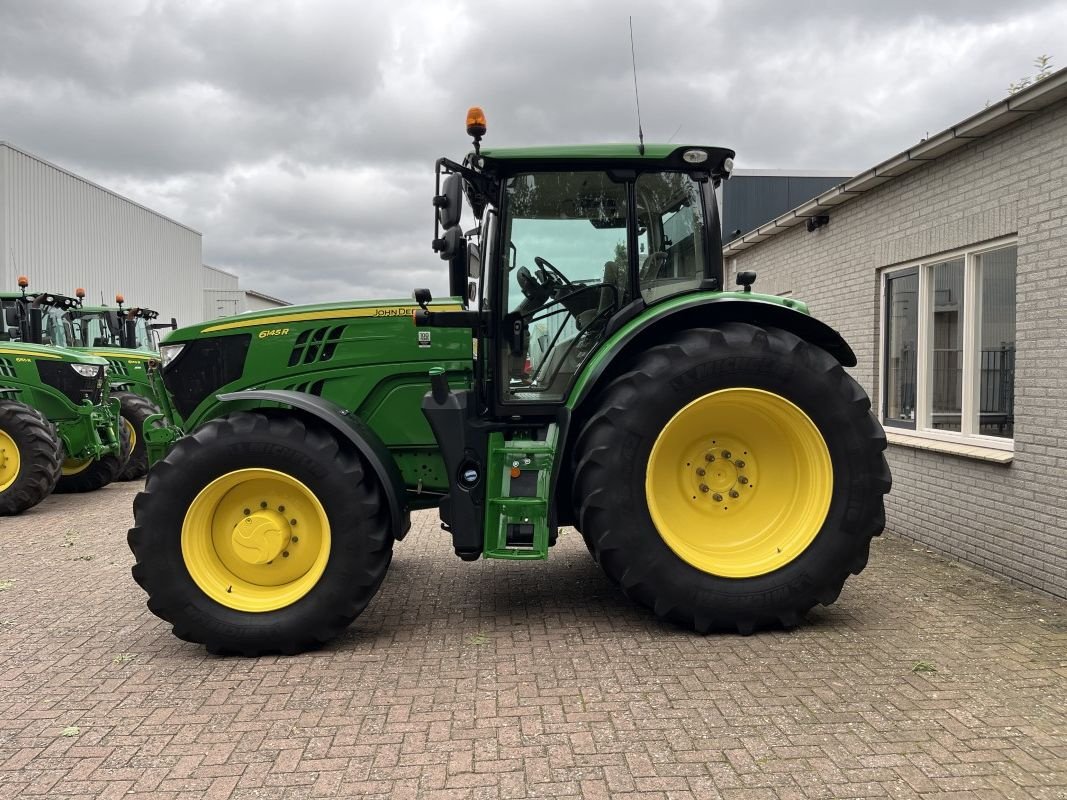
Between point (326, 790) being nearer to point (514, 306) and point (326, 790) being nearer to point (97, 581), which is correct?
point (514, 306)

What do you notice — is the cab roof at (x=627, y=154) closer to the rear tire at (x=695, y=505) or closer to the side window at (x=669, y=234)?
the side window at (x=669, y=234)

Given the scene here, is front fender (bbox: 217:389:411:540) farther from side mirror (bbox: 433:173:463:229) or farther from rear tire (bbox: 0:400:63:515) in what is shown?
rear tire (bbox: 0:400:63:515)

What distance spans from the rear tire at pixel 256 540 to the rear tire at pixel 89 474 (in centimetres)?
703

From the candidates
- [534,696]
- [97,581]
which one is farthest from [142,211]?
[534,696]

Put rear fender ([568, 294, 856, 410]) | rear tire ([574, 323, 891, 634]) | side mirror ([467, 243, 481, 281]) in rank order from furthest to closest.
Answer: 1. side mirror ([467, 243, 481, 281])
2. rear fender ([568, 294, 856, 410])
3. rear tire ([574, 323, 891, 634])

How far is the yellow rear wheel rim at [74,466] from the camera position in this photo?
10.1 meters

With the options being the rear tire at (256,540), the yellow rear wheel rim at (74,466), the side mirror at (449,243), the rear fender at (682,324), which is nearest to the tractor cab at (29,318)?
the yellow rear wheel rim at (74,466)

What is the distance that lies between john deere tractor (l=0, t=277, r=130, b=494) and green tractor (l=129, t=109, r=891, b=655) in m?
4.82

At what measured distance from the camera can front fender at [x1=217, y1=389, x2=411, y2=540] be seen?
163 inches

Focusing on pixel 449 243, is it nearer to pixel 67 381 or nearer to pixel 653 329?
pixel 653 329

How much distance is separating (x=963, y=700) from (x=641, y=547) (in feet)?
5.22

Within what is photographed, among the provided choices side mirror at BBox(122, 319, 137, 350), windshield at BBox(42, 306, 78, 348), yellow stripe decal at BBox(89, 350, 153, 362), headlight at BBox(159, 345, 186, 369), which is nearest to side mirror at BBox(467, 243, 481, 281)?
headlight at BBox(159, 345, 186, 369)

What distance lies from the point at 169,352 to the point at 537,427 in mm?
2326

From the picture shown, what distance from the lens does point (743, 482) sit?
4.54m
